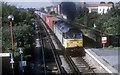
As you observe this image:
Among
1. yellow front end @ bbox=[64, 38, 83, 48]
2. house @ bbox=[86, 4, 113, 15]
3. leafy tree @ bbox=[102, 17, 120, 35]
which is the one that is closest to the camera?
yellow front end @ bbox=[64, 38, 83, 48]

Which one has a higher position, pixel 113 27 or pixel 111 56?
pixel 113 27

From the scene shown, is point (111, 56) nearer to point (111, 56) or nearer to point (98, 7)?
point (111, 56)

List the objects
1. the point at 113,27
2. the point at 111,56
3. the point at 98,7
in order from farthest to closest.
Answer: the point at 98,7 < the point at 113,27 < the point at 111,56

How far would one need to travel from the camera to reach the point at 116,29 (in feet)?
80.0

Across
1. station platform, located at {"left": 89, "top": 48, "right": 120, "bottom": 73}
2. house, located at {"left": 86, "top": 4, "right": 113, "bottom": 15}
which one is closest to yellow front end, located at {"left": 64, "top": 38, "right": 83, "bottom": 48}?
station platform, located at {"left": 89, "top": 48, "right": 120, "bottom": 73}

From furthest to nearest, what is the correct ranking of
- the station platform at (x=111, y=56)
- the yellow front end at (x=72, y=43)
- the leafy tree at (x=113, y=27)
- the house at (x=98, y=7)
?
the house at (x=98, y=7)
the leafy tree at (x=113, y=27)
the yellow front end at (x=72, y=43)
the station platform at (x=111, y=56)

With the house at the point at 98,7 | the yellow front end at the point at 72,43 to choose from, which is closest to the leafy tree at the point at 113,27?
the yellow front end at the point at 72,43

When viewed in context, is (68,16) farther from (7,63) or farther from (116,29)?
(7,63)

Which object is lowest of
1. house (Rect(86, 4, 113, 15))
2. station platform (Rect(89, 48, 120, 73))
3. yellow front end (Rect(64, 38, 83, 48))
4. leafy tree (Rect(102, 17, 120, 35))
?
station platform (Rect(89, 48, 120, 73))

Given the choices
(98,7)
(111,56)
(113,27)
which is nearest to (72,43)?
(111,56)

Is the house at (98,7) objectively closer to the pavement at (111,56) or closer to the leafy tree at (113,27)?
the leafy tree at (113,27)

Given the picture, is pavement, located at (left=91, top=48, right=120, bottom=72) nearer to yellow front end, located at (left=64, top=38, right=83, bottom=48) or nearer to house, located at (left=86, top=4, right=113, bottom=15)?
yellow front end, located at (left=64, top=38, right=83, bottom=48)

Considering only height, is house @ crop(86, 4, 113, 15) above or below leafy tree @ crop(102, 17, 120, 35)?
above

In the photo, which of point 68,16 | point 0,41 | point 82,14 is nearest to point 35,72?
point 0,41
